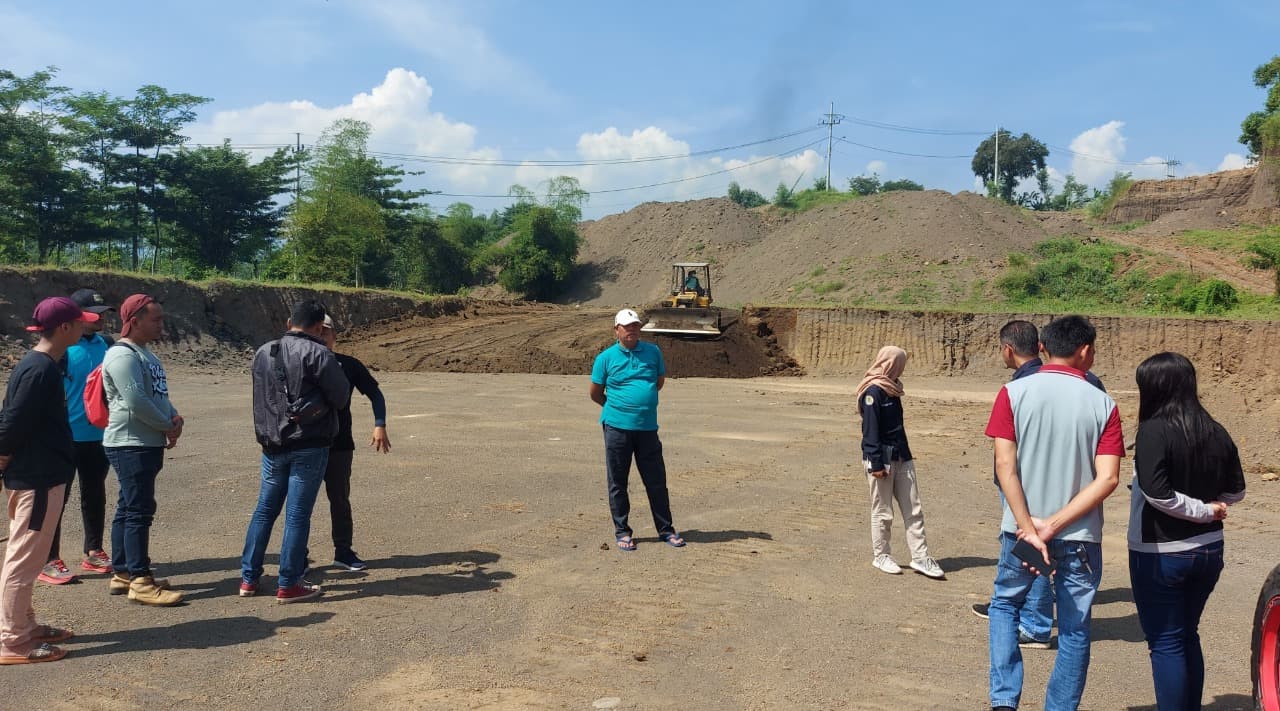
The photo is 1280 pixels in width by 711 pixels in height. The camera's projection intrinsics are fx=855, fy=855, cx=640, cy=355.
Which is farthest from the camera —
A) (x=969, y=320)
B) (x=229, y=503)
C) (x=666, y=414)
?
(x=969, y=320)

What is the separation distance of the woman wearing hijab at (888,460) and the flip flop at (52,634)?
5.10 meters

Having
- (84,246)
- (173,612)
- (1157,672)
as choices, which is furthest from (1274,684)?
(84,246)

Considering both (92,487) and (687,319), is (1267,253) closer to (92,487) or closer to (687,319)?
(687,319)

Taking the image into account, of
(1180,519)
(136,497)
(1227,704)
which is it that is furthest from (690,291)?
(1180,519)

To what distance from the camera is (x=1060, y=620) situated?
3623 mm

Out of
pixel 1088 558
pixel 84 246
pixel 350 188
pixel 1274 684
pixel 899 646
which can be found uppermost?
pixel 350 188

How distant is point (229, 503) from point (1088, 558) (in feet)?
25.0

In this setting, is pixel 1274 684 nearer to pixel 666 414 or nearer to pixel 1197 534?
pixel 1197 534

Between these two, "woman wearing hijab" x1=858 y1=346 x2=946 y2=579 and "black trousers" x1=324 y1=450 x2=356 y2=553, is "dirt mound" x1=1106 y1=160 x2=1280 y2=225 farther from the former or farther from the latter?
"black trousers" x1=324 y1=450 x2=356 y2=553

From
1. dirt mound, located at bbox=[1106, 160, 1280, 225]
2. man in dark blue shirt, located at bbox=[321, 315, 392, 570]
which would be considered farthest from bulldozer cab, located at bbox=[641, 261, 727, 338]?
dirt mound, located at bbox=[1106, 160, 1280, 225]

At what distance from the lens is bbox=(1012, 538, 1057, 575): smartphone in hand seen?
351cm

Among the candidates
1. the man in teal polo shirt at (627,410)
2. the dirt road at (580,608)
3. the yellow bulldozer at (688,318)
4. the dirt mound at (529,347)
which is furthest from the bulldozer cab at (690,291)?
the man in teal polo shirt at (627,410)

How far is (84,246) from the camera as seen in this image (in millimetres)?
42125

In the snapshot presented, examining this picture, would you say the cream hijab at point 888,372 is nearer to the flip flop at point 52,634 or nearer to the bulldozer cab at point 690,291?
the flip flop at point 52,634
